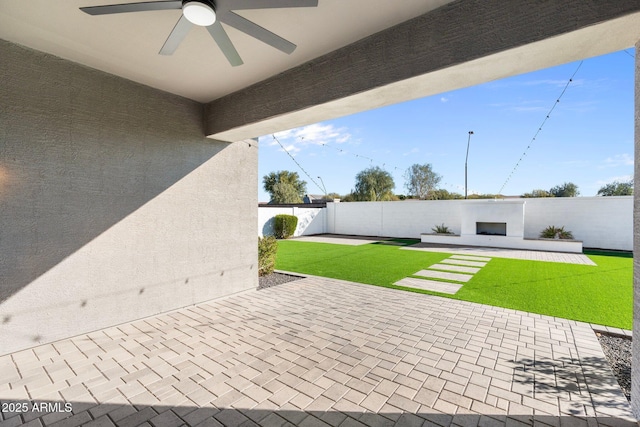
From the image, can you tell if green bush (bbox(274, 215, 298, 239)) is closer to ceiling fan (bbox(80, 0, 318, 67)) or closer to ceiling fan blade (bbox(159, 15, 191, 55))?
ceiling fan blade (bbox(159, 15, 191, 55))

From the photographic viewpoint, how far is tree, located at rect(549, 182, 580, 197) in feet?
80.8

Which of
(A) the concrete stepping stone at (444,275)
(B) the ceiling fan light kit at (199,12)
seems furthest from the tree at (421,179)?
(B) the ceiling fan light kit at (199,12)

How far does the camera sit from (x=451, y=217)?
12.6 meters

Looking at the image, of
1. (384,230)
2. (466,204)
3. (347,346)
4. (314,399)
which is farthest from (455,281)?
(384,230)

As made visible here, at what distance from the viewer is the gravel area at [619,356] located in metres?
2.30

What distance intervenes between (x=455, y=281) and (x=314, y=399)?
15.0 feet

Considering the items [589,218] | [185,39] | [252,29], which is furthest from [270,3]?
[589,218]

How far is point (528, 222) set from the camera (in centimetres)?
1128

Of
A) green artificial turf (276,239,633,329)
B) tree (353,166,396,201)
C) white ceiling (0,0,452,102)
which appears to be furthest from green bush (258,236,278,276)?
tree (353,166,396,201)

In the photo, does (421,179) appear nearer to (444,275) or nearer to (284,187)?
(284,187)

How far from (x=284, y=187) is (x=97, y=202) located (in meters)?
23.7

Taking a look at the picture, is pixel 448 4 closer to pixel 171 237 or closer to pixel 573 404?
pixel 573 404

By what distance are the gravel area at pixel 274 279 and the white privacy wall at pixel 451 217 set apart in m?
7.01

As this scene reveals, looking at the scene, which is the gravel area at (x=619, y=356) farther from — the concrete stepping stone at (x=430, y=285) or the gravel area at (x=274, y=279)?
the gravel area at (x=274, y=279)
